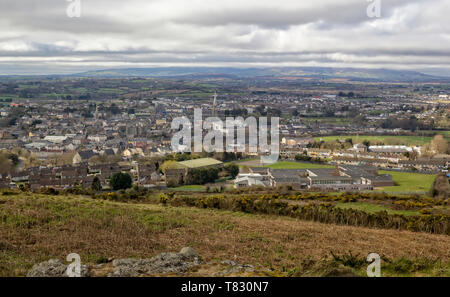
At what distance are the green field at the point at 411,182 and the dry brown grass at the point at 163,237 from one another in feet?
54.8

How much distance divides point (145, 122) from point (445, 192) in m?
48.4

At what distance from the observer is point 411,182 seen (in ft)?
96.6

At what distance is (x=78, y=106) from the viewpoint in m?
79.6

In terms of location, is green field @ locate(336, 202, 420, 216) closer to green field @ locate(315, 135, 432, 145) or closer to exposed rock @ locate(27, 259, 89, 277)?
exposed rock @ locate(27, 259, 89, 277)

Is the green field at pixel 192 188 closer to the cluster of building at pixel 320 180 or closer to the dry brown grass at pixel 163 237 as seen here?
the cluster of building at pixel 320 180

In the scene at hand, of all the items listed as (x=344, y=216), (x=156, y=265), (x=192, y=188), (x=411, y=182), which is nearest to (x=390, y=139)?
(x=411, y=182)

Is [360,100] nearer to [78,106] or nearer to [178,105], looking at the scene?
[178,105]

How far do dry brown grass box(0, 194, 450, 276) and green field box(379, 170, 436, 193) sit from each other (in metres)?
16.7

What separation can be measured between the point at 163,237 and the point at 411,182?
25.6 metres

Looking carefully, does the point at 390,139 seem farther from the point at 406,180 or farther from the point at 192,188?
the point at 192,188

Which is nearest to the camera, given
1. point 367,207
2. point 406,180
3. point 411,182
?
point 367,207

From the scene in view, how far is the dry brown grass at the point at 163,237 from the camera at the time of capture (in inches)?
302

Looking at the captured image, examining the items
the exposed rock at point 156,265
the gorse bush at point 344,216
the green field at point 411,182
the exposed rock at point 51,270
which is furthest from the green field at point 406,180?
the exposed rock at point 51,270
